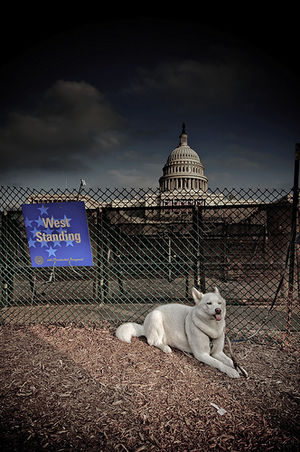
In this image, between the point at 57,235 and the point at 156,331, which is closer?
the point at 156,331

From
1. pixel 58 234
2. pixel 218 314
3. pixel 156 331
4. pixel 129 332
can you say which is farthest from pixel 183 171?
pixel 218 314

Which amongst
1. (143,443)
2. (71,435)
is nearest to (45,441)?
(71,435)

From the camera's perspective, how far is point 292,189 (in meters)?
3.54

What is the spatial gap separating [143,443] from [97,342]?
6.00 feet

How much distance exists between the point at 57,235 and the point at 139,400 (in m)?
2.80

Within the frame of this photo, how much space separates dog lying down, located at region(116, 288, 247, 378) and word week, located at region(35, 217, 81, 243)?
70.8 inches

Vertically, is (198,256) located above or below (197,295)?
above

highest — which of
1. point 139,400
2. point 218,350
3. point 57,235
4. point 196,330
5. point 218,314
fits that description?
point 57,235

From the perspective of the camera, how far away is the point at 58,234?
4.12 metres

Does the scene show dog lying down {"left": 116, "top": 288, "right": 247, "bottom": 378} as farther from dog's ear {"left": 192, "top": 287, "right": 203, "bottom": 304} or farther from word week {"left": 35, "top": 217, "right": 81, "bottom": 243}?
word week {"left": 35, "top": 217, "right": 81, "bottom": 243}

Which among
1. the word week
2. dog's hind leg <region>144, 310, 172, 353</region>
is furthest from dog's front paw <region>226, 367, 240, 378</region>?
the word week

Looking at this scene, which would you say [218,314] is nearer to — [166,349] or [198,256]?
[166,349]

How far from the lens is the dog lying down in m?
2.85

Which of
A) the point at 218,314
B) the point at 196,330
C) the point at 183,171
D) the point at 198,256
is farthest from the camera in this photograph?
the point at 183,171
